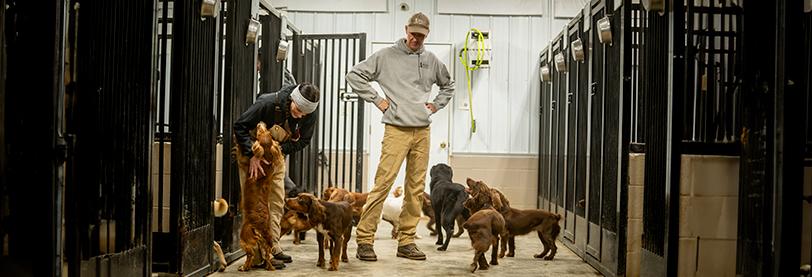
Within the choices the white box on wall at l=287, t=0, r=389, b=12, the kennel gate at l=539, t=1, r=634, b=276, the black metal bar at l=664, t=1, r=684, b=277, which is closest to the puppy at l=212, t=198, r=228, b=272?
the kennel gate at l=539, t=1, r=634, b=276

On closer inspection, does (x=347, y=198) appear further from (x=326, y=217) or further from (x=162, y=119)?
(x=162, y=119)

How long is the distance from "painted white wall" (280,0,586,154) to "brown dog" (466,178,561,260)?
133 inches

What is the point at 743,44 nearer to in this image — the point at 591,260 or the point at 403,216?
the point at 591,260

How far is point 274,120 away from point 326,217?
0.67 metres

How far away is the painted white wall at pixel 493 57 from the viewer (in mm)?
8930

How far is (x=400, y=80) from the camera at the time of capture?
555 cm

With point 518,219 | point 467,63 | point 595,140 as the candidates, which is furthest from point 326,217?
point 467,63

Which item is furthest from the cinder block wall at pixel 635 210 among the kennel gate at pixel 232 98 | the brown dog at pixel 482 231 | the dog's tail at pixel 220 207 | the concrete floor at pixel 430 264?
the kennel gate at pixel 232 98

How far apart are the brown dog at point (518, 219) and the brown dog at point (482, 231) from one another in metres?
0.26

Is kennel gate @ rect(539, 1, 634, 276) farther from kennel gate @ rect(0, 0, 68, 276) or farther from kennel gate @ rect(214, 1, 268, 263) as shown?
kennel gate @ rect(0, 0, 68, 276)

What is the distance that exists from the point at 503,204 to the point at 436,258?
602mm

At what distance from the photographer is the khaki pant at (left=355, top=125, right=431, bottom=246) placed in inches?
214

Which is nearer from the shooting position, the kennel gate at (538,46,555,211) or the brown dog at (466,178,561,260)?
the brown dog at (466,178,561,260)

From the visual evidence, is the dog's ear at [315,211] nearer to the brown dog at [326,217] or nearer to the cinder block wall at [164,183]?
the brown dog at [326,217]
